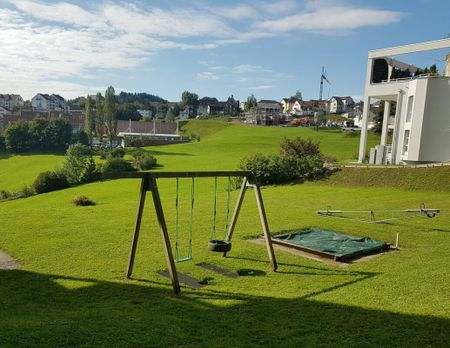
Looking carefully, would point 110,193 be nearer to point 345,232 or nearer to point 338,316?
point 345,232

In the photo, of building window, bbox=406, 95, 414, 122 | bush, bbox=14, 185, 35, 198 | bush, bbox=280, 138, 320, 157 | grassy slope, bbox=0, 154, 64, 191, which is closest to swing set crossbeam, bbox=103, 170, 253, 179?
building window, bbox=406, 95, 414, 122

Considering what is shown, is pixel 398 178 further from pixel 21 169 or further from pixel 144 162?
pixel 21 169

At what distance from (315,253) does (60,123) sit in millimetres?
100352

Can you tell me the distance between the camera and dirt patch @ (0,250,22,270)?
1052 cm

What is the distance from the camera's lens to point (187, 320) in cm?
687

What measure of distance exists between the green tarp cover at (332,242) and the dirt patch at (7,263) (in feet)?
25.5

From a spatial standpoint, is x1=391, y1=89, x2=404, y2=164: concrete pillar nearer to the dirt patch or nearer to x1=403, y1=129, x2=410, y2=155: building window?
x1=403, y1=129, x2=410, y2=155: building window

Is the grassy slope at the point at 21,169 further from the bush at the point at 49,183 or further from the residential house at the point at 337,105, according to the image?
the residential house at the point at 337,105

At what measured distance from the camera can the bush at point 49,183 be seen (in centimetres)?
4738

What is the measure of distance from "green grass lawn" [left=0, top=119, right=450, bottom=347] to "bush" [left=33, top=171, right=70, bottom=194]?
107 ft

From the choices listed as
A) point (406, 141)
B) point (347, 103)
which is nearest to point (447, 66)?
point (406, 141)

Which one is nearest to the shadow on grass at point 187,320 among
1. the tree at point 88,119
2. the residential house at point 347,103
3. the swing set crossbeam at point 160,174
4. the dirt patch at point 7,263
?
the dirt patch at point 7,263

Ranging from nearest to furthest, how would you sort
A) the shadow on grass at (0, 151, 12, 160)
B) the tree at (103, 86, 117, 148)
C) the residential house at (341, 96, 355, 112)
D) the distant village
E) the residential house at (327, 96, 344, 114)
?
the shadow on grass at (0, 151, 12, 160)
the tree at (103, 86, 117, 148)
the distant village
the residential house at (327, 96, 344, 114)
the residential house at (341, 96, 355, 112)

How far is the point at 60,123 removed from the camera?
101250 millimetres
